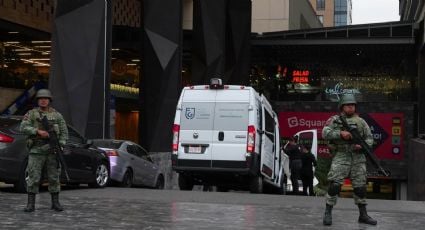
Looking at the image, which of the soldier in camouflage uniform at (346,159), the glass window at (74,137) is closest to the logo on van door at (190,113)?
the glass window at (74,137)

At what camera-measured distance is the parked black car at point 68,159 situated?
41.7 ft

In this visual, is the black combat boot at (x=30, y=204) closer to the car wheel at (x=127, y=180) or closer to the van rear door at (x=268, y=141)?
the van rear door at (x=268, y=141)

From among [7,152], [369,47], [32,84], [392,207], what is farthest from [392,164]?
[7,152]

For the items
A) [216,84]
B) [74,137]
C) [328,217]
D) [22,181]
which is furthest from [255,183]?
[328,217]

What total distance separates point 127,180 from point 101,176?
2.28 metres

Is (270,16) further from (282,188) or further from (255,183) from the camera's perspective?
(255,183)

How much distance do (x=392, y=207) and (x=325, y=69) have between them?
2815cm

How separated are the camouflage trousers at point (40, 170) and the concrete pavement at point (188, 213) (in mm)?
381

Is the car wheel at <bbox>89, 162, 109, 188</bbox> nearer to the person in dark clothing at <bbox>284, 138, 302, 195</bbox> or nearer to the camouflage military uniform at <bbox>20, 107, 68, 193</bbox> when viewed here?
the camouflage military uniform at <bbox>20, 107, 68, 193</bbox>

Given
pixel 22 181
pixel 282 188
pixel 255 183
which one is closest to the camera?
pixel 22 181

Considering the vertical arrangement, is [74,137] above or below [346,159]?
above

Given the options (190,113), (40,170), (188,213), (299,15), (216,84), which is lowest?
(188,213)

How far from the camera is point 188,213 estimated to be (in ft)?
33.4

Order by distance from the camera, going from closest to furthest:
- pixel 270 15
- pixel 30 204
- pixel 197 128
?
pixel 30 204 → pixel 197 128 → pixel 270 15
